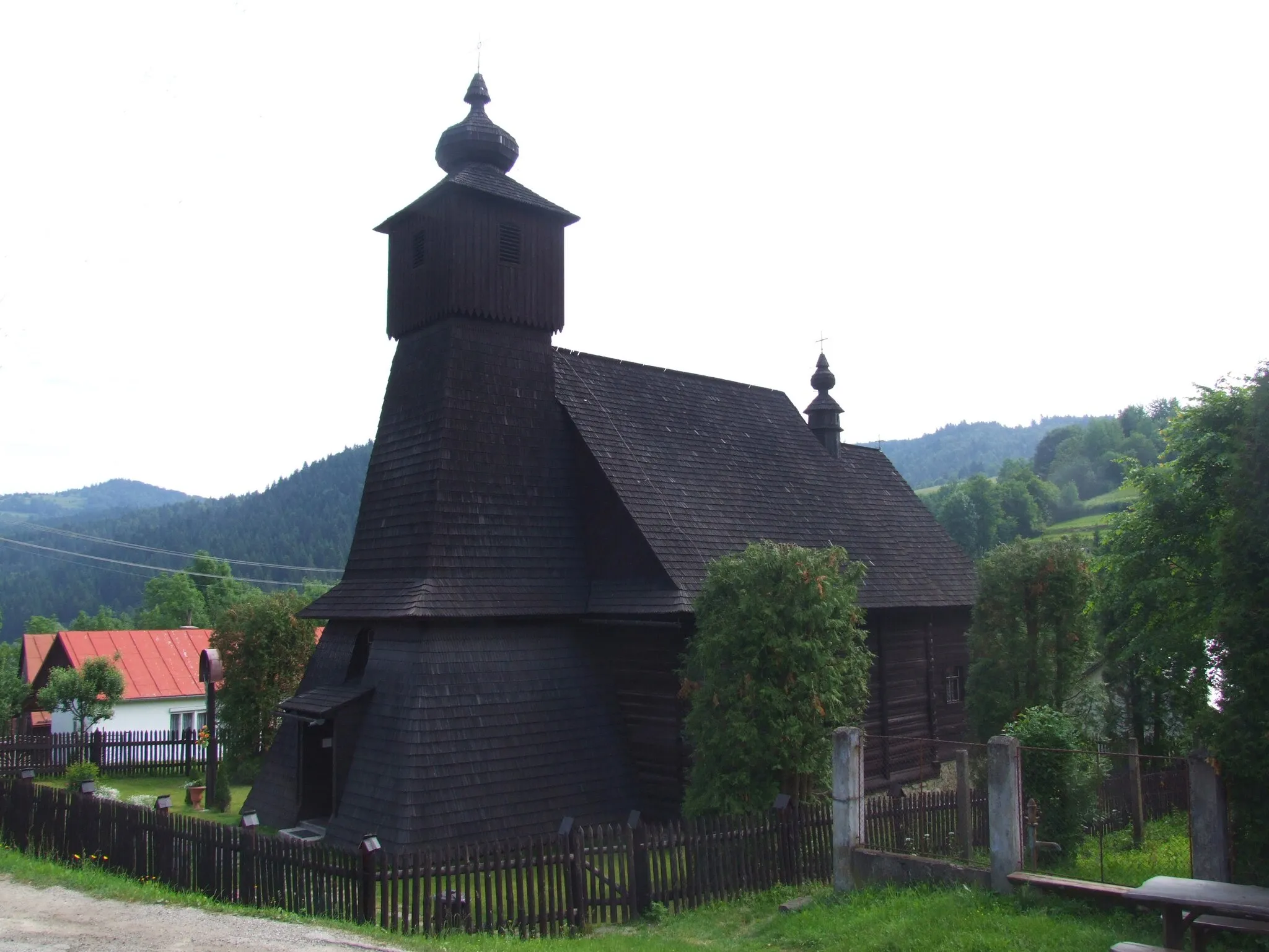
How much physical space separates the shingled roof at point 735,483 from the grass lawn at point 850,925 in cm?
631

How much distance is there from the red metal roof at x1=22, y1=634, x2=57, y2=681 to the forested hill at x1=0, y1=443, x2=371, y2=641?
96436 millimetres

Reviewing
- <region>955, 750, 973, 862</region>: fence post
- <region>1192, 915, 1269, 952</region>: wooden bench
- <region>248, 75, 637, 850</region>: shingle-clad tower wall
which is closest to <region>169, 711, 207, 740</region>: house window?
<region>248, 75, 637, 850</region>: shingle-clad tower wall

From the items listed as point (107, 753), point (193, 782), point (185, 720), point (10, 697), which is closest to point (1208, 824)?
point (193, 782)

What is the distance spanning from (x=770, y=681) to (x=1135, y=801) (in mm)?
5564

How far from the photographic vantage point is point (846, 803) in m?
10.9

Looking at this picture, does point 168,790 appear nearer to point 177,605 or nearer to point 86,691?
point 86,691

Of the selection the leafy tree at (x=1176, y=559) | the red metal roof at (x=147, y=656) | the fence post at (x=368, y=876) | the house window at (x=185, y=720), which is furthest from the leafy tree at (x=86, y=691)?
the leafy tree at (x=1176, y=559)

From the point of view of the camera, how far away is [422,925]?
9.84 metres

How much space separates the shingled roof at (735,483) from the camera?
17.5 m

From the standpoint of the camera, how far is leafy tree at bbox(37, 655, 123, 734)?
27.7 meters

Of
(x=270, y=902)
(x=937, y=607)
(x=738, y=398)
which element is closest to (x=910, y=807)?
(x=270, y=902)

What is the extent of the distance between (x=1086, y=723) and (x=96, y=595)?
174851 mm

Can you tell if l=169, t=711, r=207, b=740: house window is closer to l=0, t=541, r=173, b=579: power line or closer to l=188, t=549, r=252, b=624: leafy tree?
l=188, t=549, r=252, b=624: leafy tree

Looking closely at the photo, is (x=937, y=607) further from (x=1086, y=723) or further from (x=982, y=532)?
(x=982, y=532)
